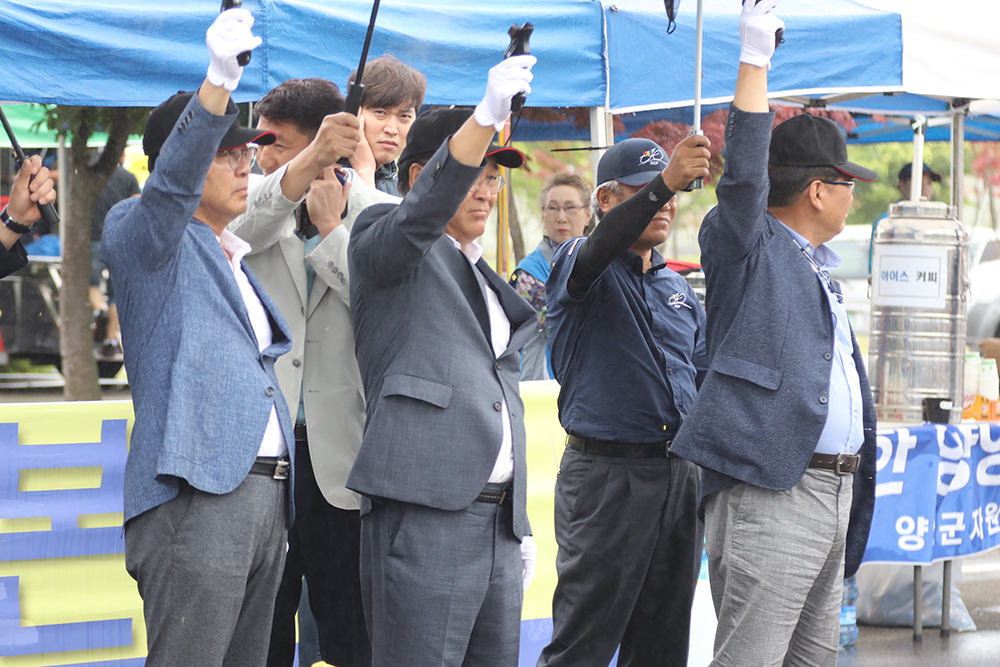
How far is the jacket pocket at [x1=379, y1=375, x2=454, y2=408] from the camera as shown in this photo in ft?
7.77

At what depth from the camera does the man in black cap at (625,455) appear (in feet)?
10.5

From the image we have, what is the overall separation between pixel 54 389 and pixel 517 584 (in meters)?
12.0

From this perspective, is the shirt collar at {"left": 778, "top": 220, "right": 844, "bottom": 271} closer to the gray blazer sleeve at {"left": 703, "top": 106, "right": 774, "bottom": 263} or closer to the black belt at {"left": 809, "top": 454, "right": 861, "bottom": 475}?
the gray blazer sleeve at {"left": 703, "top": 106, "right": 774, "bottom": 263}

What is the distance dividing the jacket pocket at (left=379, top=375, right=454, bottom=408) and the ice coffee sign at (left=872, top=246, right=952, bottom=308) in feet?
11.2

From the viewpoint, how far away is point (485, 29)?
4.57 metres

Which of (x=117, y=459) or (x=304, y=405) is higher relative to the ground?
(x=304, y=405)

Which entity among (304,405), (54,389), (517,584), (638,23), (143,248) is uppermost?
(638,23)

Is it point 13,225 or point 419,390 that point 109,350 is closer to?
point 13,225

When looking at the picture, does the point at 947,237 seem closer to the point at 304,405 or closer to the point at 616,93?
the point at 616,93

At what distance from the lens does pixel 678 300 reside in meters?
3.37

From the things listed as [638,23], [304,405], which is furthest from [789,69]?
[304,405]

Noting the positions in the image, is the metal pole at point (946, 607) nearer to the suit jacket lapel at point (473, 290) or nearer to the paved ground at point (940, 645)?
the paved ground at point (940, 645)

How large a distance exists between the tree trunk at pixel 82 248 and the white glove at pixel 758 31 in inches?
227

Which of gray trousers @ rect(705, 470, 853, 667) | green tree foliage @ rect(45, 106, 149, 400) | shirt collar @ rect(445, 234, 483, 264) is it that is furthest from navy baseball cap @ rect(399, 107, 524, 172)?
green tree foliage @ rect(45, 106, 149, 400)
